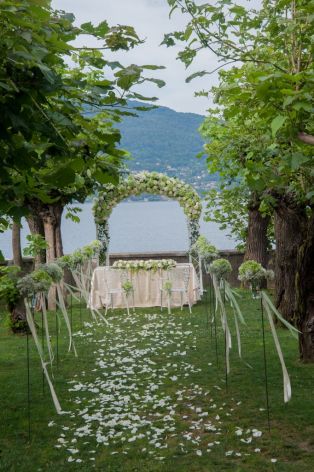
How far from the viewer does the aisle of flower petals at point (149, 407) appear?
15.2 feet

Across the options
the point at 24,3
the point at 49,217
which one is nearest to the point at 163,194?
the point at 49,217

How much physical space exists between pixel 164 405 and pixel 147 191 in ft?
32.8

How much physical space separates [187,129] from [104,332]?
43.3 meters

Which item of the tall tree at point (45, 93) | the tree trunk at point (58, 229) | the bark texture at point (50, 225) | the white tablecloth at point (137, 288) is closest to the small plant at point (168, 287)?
the white tablecloth at point (137, 288)

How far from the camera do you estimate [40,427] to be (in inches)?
206

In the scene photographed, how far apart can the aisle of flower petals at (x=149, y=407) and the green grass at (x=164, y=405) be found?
12 mm

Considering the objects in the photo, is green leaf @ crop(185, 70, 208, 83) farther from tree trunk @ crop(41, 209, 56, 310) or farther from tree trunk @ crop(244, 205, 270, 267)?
tree trunk @ crop(244, 205, 270, 267)

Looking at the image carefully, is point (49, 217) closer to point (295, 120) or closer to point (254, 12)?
point (254, 12)

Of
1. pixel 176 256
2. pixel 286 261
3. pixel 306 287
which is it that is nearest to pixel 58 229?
pixel 176 256

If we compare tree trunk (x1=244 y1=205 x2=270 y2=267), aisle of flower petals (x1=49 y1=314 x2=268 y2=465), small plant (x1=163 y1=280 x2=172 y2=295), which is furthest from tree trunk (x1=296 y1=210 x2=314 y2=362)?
tree trunk (x1=244 y1=205 x2=270 y2=267)

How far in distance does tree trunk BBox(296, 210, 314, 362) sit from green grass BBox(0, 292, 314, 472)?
1.49 ft

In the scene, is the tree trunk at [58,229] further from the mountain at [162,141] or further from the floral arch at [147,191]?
the mountain at [162,141]

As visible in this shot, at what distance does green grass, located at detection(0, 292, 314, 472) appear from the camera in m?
4.39

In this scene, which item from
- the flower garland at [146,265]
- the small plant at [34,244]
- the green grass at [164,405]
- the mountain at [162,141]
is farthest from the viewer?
the mountain at [162,141]
